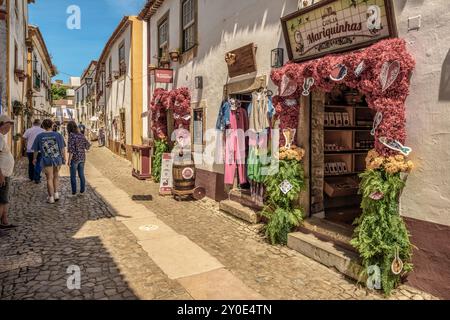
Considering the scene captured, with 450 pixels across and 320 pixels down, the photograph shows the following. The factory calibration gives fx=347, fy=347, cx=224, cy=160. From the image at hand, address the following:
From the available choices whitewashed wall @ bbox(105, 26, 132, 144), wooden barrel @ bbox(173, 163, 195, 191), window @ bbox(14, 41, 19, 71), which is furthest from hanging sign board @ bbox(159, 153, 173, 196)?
window @ bbox(14, 41, 19, 71)

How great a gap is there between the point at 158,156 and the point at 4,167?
5.90m

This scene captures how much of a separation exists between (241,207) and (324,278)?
284 centimetres

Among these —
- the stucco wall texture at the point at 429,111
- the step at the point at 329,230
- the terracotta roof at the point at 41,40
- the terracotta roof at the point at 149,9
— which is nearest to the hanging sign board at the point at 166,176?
the step at the point at 329,230

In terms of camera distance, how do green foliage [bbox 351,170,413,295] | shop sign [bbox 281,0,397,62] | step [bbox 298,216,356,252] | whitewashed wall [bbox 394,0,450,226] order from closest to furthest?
whitewashed wall [bbox 394,0,450,226]
green foliage [bbox 351,170,413,295]
shop sign [bbox 281,0,397,62]
step [bbox 298,216,356,252]

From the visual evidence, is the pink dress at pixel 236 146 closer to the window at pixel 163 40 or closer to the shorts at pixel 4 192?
the shorts at pixel 4 192

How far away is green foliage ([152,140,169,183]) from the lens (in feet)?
35.4

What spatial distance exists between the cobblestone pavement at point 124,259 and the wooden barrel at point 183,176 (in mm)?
1003

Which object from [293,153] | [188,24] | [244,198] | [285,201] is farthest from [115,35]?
[285,201]

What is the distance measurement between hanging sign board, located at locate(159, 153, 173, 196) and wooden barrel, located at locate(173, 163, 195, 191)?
62cm

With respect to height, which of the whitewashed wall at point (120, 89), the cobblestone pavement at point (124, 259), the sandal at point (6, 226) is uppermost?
the whitewashed wall at point (120, 89)

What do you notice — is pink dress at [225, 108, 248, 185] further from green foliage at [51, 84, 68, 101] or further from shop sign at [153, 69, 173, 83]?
green foliage at [51, 84, 68, 101]

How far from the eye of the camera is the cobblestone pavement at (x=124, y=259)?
3707mm
